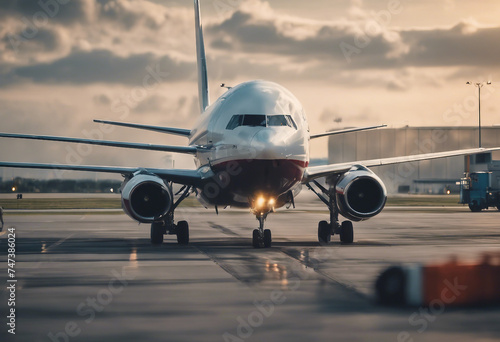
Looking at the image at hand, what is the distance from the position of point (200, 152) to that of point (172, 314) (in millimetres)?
15589

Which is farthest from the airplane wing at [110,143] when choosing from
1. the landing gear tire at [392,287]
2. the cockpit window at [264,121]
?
the landing gear tire at [392,287]

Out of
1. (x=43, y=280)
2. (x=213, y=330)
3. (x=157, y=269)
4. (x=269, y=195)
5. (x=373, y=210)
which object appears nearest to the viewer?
(x=213, y=330)

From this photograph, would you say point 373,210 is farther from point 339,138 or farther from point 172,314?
point 339,138

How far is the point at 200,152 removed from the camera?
2608 cm

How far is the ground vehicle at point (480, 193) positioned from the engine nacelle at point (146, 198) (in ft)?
113

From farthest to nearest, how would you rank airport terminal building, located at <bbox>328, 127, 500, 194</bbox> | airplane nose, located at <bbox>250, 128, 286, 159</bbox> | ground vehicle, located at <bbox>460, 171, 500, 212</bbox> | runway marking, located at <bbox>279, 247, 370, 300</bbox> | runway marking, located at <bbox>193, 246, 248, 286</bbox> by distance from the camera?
airport terminal building, located at <bbox>328, 127, 500, 194</bbox>
ground vehicle, located at <bbox>460, 171, 500, 212</bbox>
airplane nose, located at <bbox>250, 128, 286, 159</bbox>
runway marking, located at <bbox>193, 246, 248, 286</bbox>
runway marking, located at <bbox>279, 247, 370, 300</bbox>

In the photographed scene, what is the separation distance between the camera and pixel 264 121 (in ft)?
71.7

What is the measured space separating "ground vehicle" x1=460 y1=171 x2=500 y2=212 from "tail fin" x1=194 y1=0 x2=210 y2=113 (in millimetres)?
21501

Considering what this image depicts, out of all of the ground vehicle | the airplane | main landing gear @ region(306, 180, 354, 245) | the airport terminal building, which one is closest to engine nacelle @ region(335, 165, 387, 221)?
the airplane

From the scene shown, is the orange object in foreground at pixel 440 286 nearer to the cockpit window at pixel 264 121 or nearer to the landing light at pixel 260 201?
the cockpit window at pixel 264 121

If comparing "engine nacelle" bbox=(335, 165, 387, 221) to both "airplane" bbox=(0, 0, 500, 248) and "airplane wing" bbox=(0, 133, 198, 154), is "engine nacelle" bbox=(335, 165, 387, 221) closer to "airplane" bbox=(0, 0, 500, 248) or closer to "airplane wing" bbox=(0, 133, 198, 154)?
"airplane" bbox=(0, 0, 500, 248)

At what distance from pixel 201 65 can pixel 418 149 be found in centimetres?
8079

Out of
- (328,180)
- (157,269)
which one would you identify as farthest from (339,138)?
(157,269)

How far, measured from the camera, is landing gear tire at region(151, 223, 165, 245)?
950 inches
